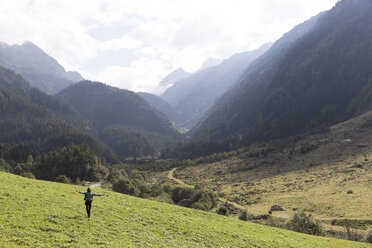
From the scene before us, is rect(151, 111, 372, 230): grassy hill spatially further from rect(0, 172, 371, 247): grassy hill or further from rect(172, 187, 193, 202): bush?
rect(0, 172, 371, 247): grassy hill

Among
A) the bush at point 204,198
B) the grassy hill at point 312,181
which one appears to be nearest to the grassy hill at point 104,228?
the grassy hill at point 312,181

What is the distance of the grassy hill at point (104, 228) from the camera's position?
2097 cm

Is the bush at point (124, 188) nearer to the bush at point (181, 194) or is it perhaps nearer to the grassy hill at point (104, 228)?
the bush at point (181, 194)

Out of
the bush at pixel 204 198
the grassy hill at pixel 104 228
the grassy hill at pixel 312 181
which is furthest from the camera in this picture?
the bush at pixel 204 198

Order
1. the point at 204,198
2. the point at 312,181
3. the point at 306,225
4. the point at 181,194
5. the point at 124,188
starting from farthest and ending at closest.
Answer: the point at 312,181 < the point at 181,194 < the point at 124,188 < the point at 204,198 < the point at 306,225

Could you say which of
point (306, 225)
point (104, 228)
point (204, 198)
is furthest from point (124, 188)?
point (104, 228)

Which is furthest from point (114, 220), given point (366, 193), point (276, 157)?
point (276, 157)

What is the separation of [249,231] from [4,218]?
3133cm

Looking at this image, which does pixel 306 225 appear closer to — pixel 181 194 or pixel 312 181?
pixel 181 194

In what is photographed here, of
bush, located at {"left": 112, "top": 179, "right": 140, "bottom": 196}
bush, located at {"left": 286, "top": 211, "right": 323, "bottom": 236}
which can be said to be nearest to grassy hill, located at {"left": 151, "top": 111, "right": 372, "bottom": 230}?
bush, located at {"left": 286, "top": 211, "right": 323, "bottom": 236}

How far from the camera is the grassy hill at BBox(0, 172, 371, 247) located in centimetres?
2097

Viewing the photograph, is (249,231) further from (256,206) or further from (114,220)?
(256,206)

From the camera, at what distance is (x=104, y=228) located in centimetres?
2592

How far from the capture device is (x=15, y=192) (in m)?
31.9
